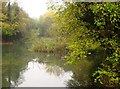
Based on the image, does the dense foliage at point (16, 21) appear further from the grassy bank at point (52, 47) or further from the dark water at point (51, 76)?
the dark water at point (51, 76)

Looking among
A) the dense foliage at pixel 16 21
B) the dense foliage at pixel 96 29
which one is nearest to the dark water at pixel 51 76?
the dense foliage at pixel 96 29

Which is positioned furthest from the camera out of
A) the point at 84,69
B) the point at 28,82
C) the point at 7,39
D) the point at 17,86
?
the point at 7,39

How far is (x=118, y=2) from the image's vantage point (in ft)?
18.1

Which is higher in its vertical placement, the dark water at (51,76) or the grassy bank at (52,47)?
the grassy bank at (52,47)

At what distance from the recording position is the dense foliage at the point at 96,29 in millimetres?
5619

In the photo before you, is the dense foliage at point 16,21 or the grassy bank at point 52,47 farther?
the dense foliage at point 16,21

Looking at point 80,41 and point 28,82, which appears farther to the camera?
point 28,82

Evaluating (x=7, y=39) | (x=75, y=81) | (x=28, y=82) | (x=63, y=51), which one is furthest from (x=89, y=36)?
(x=7, y=39)

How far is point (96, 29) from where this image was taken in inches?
254

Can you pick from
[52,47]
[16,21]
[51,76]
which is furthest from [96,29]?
[16,21]

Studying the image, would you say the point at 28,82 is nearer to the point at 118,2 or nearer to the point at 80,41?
the point at 80,41

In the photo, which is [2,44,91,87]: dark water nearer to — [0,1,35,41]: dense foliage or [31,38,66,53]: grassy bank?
[31,38,66,53]: grassy bank

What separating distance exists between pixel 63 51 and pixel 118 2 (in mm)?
10239

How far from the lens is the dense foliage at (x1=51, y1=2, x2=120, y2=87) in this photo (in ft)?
18.4
